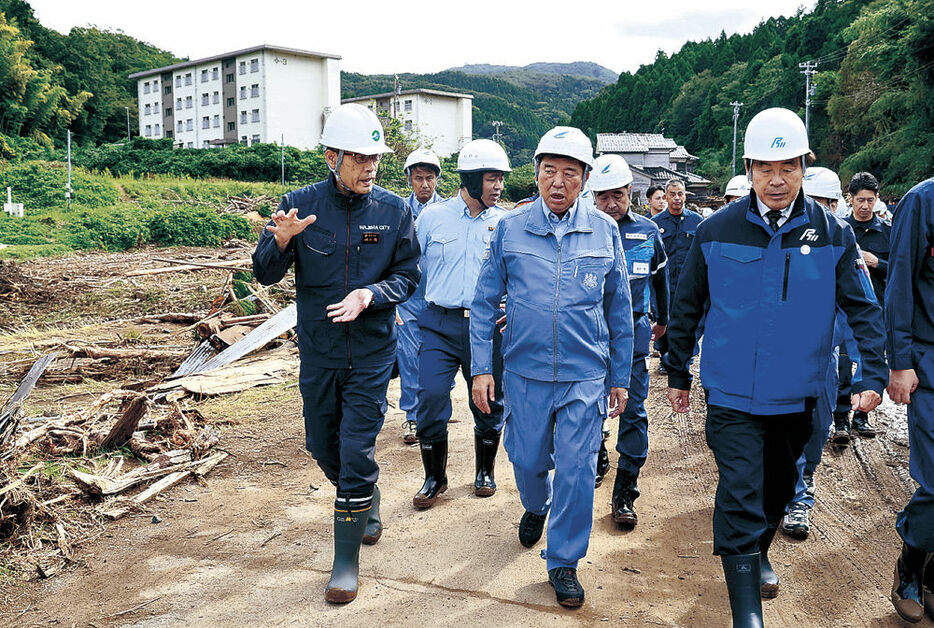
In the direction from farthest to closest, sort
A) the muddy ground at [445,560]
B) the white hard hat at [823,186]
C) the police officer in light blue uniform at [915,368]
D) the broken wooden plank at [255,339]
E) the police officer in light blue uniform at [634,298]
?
the broken wooden plank at [255,339]
the white hard hat at [823,186]
the police officer in light blue uniform at [634,298]
the muddy ground at [445,560]
the police officer in light blue uniform at [915,368]

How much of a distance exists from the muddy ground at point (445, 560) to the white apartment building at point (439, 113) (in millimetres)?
71433

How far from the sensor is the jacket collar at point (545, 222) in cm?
401

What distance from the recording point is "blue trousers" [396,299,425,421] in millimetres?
6930

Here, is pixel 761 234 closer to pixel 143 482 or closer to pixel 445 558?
pixel 445 558

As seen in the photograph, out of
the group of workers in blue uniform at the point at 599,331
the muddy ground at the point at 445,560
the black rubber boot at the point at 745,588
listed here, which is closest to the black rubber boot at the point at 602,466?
the muddy ground at the point at 445,560

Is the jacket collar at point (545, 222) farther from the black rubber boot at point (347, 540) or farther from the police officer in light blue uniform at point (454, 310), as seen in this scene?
the black rubber boot at point (347, 540)

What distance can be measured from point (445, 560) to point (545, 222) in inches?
78.4

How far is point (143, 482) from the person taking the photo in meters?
5.50

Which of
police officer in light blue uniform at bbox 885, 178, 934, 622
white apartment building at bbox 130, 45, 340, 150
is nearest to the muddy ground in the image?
police officer in light blue uniform at bbox 885, 178, 934, 622

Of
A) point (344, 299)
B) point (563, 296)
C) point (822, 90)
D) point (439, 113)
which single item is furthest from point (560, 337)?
point (439, 113)

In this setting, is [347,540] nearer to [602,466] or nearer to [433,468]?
[433,468]

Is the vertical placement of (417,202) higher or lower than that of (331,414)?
higher

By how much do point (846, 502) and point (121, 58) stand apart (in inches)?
3631

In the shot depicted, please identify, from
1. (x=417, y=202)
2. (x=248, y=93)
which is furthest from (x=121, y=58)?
(x=417, y=202)
